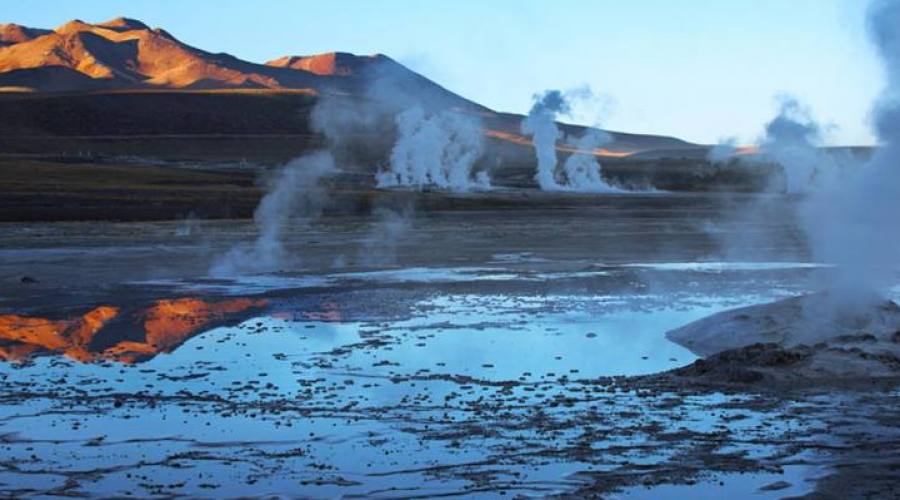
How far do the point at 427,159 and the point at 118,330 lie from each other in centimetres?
8157

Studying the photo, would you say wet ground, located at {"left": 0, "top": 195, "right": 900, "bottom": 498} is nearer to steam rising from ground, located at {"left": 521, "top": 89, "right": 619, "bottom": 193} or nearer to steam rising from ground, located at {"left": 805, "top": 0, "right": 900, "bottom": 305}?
steam rising from ground, located at {"left": 805, "top": 0, "right": 900, "bottom": 305}

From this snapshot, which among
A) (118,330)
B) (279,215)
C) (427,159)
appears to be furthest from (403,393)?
(427,159)

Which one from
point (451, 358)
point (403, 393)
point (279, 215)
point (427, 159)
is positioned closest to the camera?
point (403, 393)

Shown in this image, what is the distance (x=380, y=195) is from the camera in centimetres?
7719

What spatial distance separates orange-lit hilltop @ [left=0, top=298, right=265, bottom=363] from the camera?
2164cm

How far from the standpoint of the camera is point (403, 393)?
685 inches

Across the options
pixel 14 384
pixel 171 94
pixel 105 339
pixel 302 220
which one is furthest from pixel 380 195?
pixel 171 94

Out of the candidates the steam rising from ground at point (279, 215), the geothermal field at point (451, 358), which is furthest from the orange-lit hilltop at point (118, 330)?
the steam rising from ground at point (279, 215)

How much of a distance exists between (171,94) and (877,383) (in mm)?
171810

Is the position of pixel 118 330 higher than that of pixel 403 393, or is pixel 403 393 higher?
pixel 403 393

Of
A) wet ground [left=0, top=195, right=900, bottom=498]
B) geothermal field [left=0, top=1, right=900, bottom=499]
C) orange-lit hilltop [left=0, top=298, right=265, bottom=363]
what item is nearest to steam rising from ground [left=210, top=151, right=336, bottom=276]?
geothermal field [left=0, top=1, right=900, bottom=499]

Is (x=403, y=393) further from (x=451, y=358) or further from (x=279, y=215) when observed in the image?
(x=279, y=215)

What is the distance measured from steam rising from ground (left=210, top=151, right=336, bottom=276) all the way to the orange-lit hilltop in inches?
328

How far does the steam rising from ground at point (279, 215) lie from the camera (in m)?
39.2
